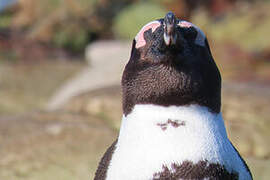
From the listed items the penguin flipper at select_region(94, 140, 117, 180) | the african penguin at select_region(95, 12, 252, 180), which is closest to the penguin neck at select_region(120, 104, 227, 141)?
the african penguin at select_region(95, 12, 252, 180)

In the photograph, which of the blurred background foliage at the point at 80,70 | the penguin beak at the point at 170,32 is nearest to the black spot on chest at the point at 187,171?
the penguin beak at the point at 170,32

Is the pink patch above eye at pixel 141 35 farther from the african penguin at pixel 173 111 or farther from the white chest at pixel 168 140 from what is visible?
the white chest at pixel 168 140

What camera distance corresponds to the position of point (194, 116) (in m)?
1.02

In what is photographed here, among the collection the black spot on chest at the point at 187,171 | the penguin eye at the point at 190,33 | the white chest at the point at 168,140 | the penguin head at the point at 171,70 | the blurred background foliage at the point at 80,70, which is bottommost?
the black spot on chest at the point at 187,171

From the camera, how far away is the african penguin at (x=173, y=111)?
1.00 meters

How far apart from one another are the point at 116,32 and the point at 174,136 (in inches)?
278

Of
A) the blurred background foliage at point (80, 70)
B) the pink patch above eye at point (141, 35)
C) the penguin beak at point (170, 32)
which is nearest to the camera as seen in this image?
the penguin beak at point (170, 32)

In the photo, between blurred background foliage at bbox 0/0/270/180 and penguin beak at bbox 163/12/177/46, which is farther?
blurred background foliage at bbox 0/0/270/180

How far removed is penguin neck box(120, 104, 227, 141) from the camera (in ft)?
3.31

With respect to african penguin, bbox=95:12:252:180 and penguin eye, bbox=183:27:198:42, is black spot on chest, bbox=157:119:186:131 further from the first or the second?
penguin eye, bbox=183:27:198:42

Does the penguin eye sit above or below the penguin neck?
above

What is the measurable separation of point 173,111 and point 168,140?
0.06 metres

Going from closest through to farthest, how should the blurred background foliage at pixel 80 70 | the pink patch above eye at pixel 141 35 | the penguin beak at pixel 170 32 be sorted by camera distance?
the penguin beak at pixel 170 32 → the pink patch above eye at pixel 141 35 → the blurred background foliage at pixel 80 70

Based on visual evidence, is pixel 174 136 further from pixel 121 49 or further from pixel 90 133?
pixel 121 49
